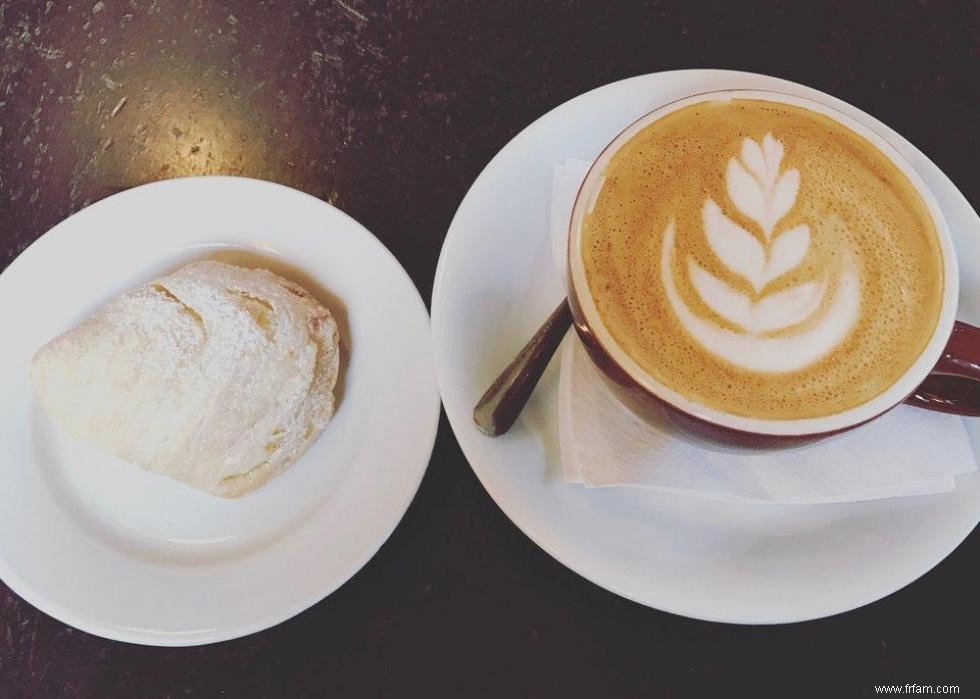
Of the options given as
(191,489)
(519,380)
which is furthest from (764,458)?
(191,489)

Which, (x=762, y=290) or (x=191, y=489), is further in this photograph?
(x=191, y=489)

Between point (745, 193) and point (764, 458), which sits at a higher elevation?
point (745, 193)

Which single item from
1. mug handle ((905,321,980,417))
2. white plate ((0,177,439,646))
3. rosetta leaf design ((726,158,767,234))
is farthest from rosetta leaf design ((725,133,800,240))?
white plate ((0,177,439,646))

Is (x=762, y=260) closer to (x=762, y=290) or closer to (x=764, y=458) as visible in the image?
(x=762, y=290)

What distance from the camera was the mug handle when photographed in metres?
0.57

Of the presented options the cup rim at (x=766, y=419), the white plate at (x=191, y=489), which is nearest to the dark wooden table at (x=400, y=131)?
the white plate at (x=191, y=489)

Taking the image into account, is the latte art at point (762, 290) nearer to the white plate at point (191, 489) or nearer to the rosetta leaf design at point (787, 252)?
the rosetta leaf design at point (787, 252)

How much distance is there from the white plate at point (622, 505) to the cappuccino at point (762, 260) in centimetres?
14

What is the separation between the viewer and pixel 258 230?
2.81ft

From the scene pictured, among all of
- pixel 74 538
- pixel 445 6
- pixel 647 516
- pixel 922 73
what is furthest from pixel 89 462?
pixel 922 73

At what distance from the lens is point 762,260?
23.4 inches

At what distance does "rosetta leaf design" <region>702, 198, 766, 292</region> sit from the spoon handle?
0.13m

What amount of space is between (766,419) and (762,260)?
0.13m

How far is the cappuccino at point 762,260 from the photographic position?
0.56 metres
